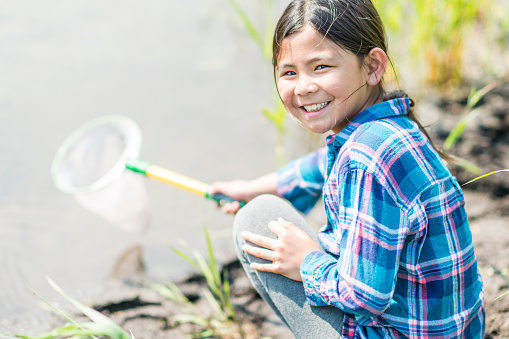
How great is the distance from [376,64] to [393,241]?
0.45 m

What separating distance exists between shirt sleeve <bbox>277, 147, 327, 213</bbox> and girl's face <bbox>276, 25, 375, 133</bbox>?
31 centimetres

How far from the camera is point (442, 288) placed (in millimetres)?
1149

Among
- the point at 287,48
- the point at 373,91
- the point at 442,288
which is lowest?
the point at 442,288

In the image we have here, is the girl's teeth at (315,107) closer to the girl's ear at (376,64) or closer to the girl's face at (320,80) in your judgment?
the girl's face at (320,80)

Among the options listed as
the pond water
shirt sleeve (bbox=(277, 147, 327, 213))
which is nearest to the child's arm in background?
shirt sleeve (bbox=(277, 147, 327, 213))

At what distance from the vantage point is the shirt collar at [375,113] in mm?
1166

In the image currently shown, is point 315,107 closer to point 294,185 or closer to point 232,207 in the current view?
point 294,185

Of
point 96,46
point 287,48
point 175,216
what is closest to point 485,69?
point 175,216

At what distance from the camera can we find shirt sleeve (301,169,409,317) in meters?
1.04

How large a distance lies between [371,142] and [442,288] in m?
0.39

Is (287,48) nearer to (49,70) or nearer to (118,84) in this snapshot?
(118,84)

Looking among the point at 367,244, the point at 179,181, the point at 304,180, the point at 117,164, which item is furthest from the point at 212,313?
the point at 367,244

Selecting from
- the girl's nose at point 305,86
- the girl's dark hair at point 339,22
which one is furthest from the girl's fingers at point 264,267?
the girl's dark hair at point 339,22

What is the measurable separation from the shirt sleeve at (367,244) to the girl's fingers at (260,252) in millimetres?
204
